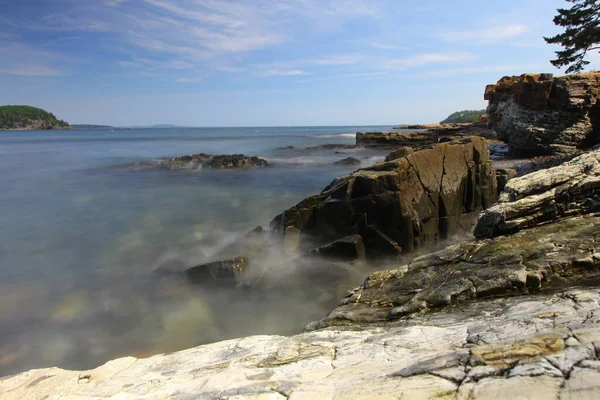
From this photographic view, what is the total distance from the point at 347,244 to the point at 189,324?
14.5 feet

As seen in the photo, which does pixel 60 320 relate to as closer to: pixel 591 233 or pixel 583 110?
pixel 591 233

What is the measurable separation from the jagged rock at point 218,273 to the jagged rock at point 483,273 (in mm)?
3901

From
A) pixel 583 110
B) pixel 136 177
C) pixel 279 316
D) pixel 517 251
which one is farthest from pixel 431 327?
pixel 136 177

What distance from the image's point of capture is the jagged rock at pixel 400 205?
962 centimetres

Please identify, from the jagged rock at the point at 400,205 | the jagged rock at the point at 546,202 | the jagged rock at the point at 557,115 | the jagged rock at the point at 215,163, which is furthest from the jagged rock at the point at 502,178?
the jagged rock at the point at 215,163

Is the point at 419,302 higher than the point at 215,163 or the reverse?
the reverse

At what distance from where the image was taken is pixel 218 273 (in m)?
9.41

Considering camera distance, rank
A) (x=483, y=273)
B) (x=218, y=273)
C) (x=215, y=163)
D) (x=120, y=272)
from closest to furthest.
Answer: (x=483, y=273) < (x=218, y=273) < (x=120, y=272) < (x=215, y=163)

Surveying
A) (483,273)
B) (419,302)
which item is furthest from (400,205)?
(419,302)

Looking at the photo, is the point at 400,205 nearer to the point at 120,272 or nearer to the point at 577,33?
the point at 120,272

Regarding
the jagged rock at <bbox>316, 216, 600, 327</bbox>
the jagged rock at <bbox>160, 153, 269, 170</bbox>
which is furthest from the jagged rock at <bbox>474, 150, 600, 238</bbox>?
the jagged rock at <bbox>160, 153, 269, 170</bbox>

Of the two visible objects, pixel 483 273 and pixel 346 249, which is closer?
pixel 483 273

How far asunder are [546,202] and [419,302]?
13.0 feet

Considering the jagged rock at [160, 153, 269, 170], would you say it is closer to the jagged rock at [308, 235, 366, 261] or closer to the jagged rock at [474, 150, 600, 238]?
the jagged rock at [308, 235, 366, 261]
